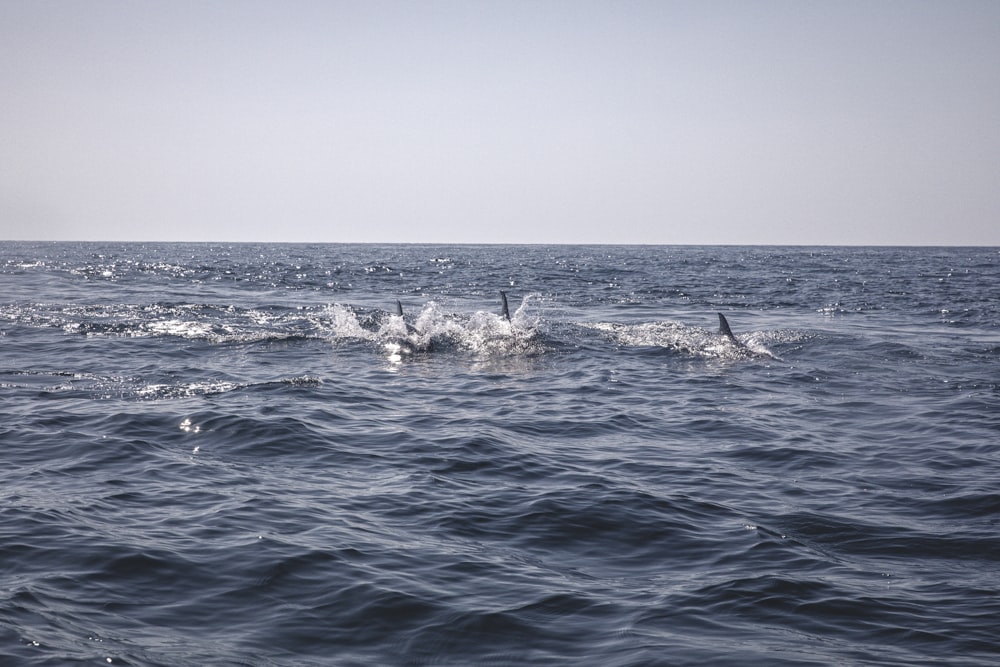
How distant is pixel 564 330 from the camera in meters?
28.8

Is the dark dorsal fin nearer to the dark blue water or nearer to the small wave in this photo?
the small wave

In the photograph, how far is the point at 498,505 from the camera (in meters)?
9.99

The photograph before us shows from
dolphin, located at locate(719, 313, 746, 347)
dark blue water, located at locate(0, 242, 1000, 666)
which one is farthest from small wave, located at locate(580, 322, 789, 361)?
dark blue water, located at locate(0, 242, 1000, 666)

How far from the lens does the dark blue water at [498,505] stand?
21.5ft

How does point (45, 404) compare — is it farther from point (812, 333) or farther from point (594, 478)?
point (812, 333)

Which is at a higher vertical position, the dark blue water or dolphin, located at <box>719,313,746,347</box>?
dolphin, located at <box>719,313,746,347</box>

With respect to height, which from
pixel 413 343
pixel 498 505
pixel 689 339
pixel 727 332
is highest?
pixel 727 332

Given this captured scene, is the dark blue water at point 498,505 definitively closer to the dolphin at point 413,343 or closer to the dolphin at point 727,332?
the dolphin at point 727,332

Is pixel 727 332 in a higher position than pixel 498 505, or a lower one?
higher

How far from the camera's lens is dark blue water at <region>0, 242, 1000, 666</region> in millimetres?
6566

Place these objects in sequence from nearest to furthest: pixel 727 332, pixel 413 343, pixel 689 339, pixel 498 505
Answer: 1. pixel 498 505
2. pixel 727 332
3. pixel 413 343
4. pixel 689 339

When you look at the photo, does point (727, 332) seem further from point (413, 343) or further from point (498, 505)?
point (498, 505)

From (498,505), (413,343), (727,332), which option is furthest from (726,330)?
(498,505)

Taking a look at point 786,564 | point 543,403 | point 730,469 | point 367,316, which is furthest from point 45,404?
point 367,316
